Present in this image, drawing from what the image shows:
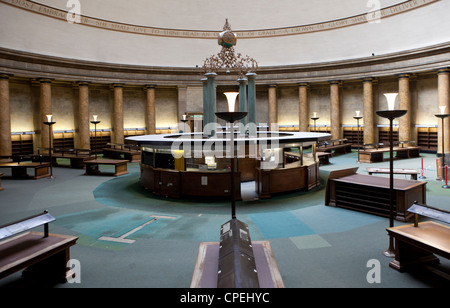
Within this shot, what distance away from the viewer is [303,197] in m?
10.1

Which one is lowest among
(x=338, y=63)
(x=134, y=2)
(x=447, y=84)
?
(x=447, y=84)

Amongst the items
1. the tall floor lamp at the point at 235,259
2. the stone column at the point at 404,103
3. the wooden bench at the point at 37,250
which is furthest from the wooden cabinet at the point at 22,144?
the stone column at the point at 404,103

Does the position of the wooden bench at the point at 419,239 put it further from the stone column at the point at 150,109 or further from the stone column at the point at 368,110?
the stone column at the point at 150,109

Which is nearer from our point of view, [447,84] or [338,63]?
[447,84]

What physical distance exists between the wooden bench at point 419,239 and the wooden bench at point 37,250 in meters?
5.12

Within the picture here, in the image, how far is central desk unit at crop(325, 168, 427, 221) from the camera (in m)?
7.44

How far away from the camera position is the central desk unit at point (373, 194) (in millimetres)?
7436

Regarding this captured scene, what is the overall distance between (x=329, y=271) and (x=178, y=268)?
2423 mm

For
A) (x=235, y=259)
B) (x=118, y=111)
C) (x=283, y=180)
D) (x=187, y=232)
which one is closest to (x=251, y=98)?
(x=283, y=180)

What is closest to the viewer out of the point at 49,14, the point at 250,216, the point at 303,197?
the point at 250,216

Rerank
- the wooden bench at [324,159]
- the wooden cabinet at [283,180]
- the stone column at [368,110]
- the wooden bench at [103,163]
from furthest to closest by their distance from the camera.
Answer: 1. the stone column at [368,110]
2. the wooden bench at [324,159]
3. the wooden bench at [103,163]
4. the wooden cabinet at [283,180]

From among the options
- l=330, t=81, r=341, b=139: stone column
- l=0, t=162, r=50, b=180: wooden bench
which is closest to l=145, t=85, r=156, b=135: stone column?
l=0, t=162, r=50, b=180: wooden bench

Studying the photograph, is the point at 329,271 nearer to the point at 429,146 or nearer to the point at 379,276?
the point at 379,276
